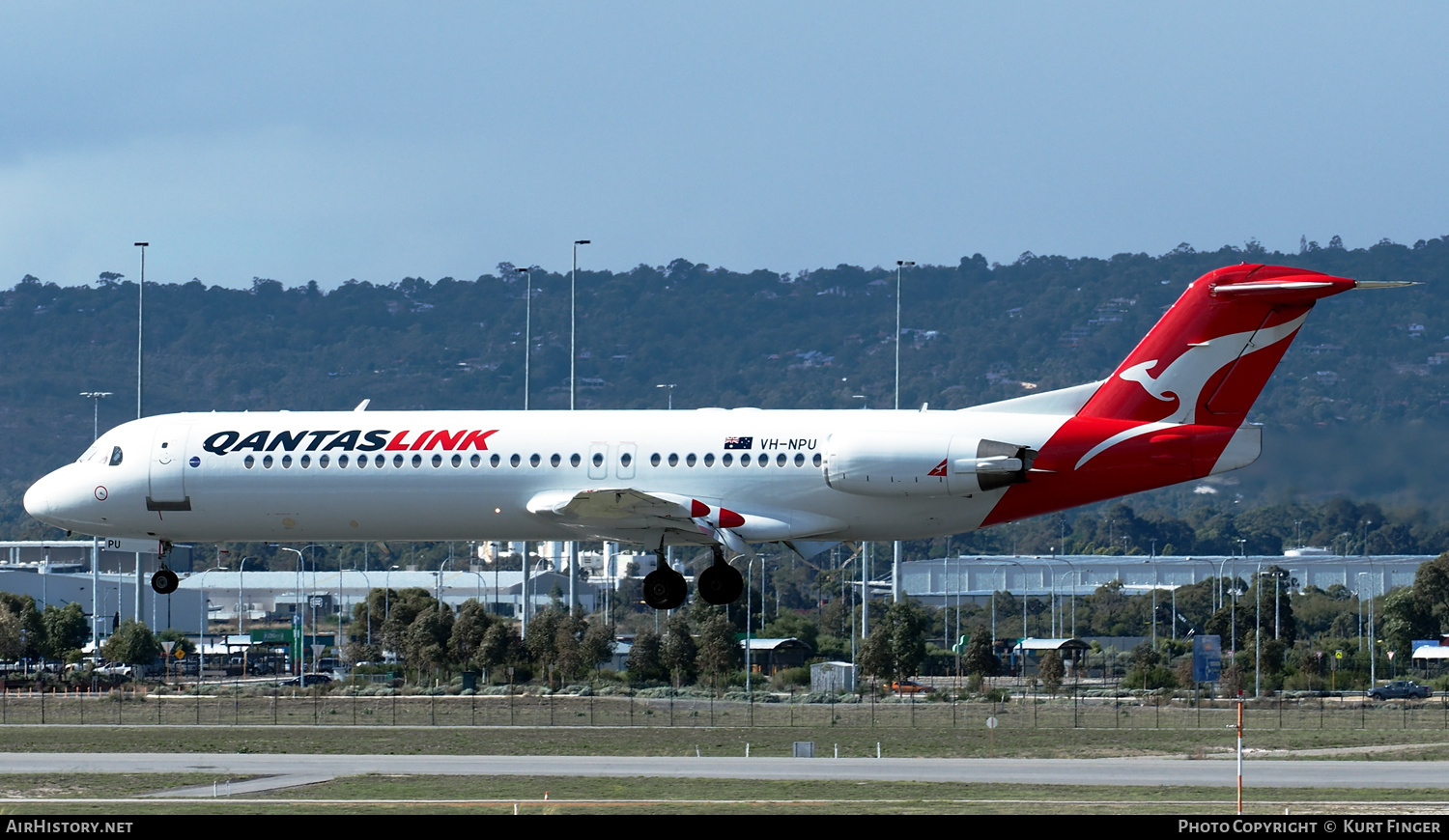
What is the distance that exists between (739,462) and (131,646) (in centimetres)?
7187

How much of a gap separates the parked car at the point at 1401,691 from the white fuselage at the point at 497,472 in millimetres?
54798

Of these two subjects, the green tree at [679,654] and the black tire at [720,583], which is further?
the green tree at [679,654]

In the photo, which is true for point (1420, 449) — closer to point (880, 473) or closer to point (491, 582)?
point (880, 473)

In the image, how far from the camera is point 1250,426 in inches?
1353

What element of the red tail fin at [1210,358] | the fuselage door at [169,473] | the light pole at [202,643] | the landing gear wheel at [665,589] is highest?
the red tail fin at [1210,358]

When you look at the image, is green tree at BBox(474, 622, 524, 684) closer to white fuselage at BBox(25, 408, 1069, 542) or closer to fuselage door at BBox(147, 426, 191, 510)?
white fuselage at BBox(25, 408, 1069, 542)

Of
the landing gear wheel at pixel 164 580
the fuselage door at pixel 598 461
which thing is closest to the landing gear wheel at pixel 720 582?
the fuselage door at pixel 598 461

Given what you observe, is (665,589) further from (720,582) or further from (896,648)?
(896,648)

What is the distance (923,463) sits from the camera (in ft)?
112

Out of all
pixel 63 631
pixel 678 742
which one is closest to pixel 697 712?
pixel 678 742

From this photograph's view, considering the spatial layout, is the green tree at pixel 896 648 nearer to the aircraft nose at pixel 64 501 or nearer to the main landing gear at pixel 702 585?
the main landing gear at pixel 702 585

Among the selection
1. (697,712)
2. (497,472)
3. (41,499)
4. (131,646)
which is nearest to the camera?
(497,472)

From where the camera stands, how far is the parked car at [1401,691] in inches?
3278
